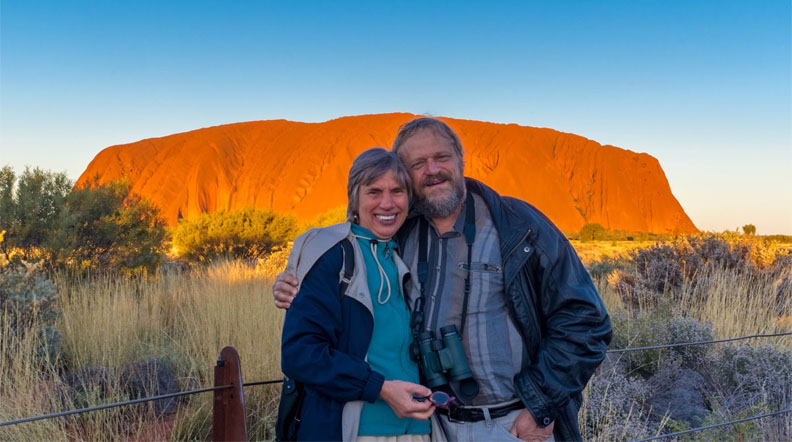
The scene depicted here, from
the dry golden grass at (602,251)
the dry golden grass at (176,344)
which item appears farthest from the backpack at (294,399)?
the dry golden grass at (602,251)

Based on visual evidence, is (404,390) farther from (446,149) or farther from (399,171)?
(446,149)

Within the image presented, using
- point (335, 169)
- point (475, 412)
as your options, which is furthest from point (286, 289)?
point (335, 169)

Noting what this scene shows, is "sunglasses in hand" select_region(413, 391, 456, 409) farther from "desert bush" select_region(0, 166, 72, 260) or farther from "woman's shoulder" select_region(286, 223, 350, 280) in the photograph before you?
"desert bush" select_region(0, 166, 72, 260)

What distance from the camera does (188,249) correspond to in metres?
14.8

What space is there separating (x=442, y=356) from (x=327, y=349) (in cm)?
46

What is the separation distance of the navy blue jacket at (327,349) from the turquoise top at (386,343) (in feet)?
0.21

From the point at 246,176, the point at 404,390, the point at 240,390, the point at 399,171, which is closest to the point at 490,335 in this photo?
the point at 404,390

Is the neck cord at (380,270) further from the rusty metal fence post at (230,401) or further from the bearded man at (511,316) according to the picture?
the rusty metal fence post at (230,401)

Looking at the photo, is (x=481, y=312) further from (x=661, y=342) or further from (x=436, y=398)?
(x=661, y=342)

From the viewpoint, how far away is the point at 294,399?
1818 millimetres

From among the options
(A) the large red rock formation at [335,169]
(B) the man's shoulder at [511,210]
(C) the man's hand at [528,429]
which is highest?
(A) the large red rock formation at [335,169]

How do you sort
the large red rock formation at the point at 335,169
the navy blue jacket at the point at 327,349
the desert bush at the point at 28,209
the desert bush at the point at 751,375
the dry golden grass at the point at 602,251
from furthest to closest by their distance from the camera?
the large red rock formation at the point at 335,169, the dry golden grass at the point at 602,251, the desert bush at the point at 28,209, the desert bush at the point at 751,375, the navy blue jacket at the point at 327,349

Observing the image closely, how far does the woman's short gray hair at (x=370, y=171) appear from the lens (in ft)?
6.51

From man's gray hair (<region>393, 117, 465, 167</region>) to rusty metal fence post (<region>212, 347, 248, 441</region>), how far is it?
112 centimetres
